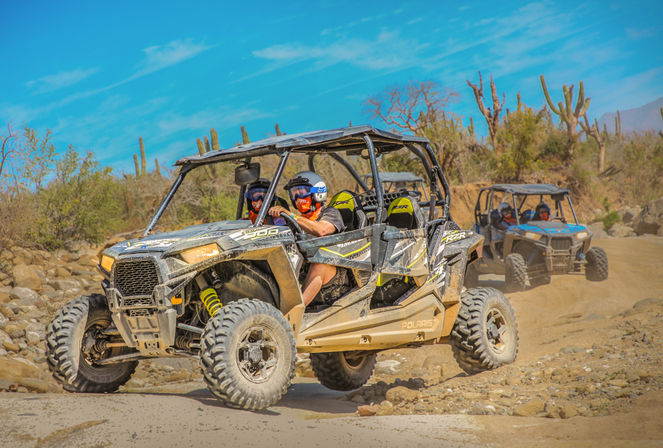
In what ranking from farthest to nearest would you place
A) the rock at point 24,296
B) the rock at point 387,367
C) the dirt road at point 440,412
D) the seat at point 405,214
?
the rock at point 24,296
the rock at point 387,367
the seat at point 405,214
the dirt road at point 440,412

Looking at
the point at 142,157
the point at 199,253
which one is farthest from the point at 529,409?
the point at 142,157

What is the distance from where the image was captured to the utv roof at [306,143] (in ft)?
20.3

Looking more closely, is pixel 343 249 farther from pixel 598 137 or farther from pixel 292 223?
pixel 598 137

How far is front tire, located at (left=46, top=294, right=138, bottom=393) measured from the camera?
5875 millimetres

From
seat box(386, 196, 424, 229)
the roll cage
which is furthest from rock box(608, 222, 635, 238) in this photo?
seat box(386, 196, 424, 229)

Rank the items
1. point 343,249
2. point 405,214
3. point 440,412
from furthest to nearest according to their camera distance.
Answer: point 405,214 < point 343,249 < point 440,412

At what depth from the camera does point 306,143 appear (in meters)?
6.22

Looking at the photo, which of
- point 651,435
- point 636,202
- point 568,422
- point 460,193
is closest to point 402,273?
point 568,422

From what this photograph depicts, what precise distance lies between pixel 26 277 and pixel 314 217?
9995 mm

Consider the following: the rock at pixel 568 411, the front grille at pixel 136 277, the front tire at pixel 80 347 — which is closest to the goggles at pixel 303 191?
the front grille at pixel 136 277

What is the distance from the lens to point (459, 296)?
7.89 meters

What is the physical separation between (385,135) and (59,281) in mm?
10463

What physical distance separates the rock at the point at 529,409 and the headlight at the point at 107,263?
3.52m

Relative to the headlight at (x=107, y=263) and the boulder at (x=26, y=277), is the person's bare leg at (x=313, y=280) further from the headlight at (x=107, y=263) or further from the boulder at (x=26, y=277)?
the boulder at (x=26, y=277)
